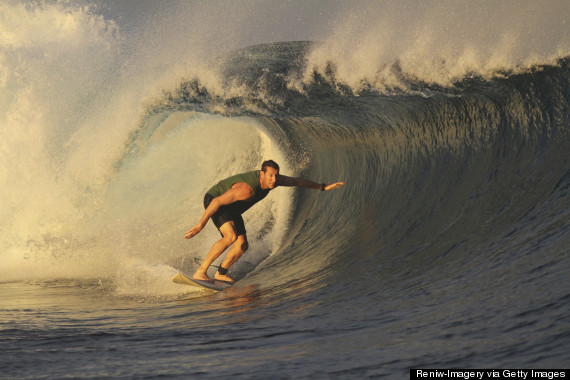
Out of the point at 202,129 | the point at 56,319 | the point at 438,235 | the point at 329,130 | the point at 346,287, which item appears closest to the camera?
the point at 56,319

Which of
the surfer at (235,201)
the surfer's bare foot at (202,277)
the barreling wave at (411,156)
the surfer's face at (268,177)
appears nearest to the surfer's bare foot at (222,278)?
the surfer at (235,201)

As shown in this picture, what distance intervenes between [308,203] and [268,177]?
309 cm

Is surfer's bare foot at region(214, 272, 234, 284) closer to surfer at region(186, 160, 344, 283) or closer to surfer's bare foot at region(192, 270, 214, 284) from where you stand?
surfer at region(186, 160, 344, 283)

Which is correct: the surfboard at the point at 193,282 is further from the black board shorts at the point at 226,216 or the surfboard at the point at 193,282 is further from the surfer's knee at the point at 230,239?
the black board shorts at the point at 226,216

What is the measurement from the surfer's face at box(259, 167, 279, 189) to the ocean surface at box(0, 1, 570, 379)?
84cm

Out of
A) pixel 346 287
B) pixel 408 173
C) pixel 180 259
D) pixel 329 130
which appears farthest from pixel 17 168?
pixel 346 287

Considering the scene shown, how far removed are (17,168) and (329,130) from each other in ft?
14.7

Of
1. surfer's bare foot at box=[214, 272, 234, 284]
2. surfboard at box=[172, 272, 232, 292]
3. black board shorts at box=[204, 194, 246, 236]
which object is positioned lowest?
surfboard at box=[172, 272, 232, 292]

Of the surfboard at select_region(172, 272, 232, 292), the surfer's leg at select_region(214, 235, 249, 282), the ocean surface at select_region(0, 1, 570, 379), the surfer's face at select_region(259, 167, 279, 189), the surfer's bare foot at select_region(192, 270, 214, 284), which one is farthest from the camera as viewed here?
the surfer's leg at select_region(214, 235, 249, 282)

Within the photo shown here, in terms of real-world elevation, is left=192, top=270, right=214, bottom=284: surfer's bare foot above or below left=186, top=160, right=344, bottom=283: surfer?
below

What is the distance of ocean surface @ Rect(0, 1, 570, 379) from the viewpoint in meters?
2.97

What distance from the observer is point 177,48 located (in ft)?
29.0

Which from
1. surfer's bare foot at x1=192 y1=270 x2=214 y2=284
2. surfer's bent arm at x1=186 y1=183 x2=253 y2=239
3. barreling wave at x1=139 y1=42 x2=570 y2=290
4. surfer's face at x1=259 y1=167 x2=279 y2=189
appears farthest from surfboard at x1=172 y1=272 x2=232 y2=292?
surfer's face at x1=259 y1=167 x2=279 y2=189

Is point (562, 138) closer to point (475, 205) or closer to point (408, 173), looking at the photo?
point (475, 205)
